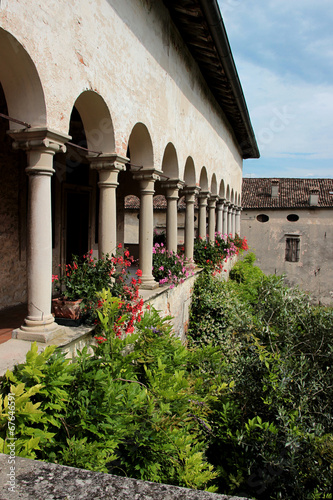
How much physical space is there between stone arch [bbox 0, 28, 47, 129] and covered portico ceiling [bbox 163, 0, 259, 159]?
3.91m

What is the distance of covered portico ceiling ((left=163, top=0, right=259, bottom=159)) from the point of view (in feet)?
21.9

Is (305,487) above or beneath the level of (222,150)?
beneath

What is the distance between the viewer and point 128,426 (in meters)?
3.08

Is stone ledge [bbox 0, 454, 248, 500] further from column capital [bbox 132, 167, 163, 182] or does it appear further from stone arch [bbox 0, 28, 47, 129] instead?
column capital [bbox 132, 167, 163, 182]

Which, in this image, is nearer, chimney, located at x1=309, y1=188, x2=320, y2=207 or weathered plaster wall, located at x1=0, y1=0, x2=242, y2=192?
weathered plaster wall, located at x1=0, y1=0, x2=242, y2=192

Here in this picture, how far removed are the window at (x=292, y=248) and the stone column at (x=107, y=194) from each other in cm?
2551

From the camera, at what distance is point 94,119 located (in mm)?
4988

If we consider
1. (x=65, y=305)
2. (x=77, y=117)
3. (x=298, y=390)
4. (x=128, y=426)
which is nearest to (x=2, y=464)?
(x=128, y=426)

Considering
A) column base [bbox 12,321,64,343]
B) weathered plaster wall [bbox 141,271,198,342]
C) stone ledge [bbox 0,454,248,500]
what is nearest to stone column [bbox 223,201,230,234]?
weathered plaster wall [bbox 141,271,198,342]

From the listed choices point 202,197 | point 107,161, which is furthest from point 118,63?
point 202,197

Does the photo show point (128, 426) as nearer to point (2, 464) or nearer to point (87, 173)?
point (2, 464)

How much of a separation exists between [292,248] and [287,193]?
14.2ft

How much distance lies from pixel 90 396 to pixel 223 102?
1175 centimetres

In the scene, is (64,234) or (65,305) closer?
(65,305)
